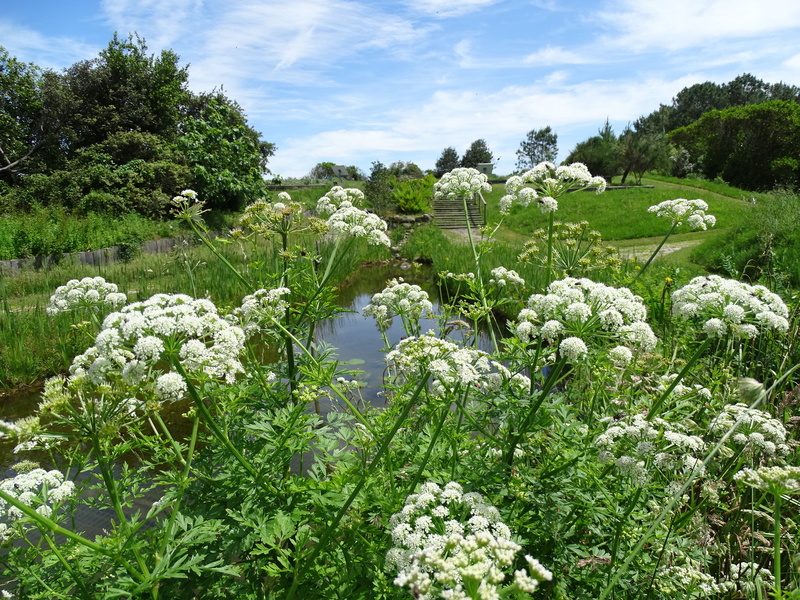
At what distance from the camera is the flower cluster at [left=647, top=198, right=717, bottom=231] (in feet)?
11.8

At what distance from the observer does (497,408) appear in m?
2.96

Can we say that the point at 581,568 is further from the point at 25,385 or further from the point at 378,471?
the point at 25,385

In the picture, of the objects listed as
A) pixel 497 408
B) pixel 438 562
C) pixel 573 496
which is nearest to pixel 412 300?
pixel 497 408

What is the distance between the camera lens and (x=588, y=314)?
253 cm

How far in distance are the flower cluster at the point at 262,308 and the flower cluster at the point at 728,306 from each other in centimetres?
264

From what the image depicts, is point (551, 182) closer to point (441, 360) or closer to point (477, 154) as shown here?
point (441, 360)

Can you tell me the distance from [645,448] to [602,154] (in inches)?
1966

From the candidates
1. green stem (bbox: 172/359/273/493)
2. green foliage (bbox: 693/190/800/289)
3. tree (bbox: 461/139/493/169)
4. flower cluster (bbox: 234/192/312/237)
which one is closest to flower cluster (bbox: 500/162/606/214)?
flower cluster (bbox: 234/192/312/237)

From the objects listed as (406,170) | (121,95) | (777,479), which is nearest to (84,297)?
(777,479)

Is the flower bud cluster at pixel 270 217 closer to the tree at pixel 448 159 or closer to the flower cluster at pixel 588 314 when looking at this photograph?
the flower cluster at pixel 588 314

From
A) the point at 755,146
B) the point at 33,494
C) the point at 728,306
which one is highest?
the point at 755,146

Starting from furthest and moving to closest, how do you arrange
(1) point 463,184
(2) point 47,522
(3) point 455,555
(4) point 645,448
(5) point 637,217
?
(5) point 637,217, (1) point 463,184, (4) point 645,448, (2) point 47,522, (3) point 455,555

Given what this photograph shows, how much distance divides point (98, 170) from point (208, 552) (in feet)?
81.5

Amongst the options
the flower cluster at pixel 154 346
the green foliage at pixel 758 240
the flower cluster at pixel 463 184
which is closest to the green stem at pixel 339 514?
the flower cluster at pixel 154 346
